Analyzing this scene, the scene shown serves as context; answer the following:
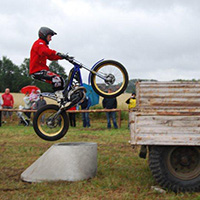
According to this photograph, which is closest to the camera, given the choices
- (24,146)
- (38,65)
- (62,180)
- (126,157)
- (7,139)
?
(62,180)

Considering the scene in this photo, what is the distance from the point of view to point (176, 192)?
17.9ft

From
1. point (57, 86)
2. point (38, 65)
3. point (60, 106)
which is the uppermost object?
point (38, 65)

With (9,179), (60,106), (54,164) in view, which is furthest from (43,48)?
(9,179)

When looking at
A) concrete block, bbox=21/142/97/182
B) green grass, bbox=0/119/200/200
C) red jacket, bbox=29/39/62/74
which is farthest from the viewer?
red jacket, bbox=29/39/62/74

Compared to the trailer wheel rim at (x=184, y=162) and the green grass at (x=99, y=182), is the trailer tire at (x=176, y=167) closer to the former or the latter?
the trailer wheel rim at (x=184, y=162)

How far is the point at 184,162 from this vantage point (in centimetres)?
552

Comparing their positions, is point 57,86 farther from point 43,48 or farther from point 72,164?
point 72,164

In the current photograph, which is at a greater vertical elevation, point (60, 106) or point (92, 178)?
point (60, 106)

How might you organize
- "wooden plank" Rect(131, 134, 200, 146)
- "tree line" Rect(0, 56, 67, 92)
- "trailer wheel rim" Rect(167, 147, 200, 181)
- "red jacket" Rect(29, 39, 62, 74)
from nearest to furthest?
"wooden plank" Rect(131, 134, 200, 146) → "trailer wheel rim" Rect(167, 147, 200, 181) → "red jacket" Rect(29, 39, 62, 74) → "tree line" Rect(0, 56, 67, 92)

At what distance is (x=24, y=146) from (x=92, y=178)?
4701 millimetres

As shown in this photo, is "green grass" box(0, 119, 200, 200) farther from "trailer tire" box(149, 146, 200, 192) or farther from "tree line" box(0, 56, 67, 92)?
"tree line" box(0, 56, 67, 92)

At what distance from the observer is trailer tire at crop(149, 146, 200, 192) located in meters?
5.43

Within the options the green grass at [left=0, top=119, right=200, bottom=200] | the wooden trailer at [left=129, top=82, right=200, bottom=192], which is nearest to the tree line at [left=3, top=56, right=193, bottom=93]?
the green grass at [left=0, top=119, right=200, bottom=200]

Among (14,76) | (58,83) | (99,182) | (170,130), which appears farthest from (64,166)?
(14,76)
